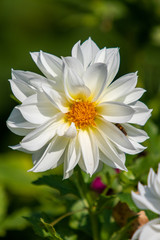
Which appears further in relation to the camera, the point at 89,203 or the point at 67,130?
the point at 89,203

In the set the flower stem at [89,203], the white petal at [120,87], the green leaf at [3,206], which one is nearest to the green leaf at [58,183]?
the flower stem at [89,203]

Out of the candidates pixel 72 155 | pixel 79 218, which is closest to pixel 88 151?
pixel 72 155

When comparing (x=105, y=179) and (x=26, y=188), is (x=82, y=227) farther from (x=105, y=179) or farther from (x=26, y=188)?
(x=26, y=188)

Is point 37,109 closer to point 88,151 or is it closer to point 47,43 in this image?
point 88,151

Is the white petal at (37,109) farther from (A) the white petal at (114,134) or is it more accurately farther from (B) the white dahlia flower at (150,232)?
(B) the white dahlia flower at (150,232)

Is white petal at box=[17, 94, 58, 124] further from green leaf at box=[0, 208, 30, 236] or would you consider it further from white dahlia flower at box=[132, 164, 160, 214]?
green leaf at box=[0, 208, 30, 236]

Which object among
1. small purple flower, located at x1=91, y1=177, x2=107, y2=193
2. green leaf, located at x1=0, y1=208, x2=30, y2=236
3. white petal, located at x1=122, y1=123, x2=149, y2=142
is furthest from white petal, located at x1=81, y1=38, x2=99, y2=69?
green leaf, located at x1=0, y1=208, x2=30, y2=236
